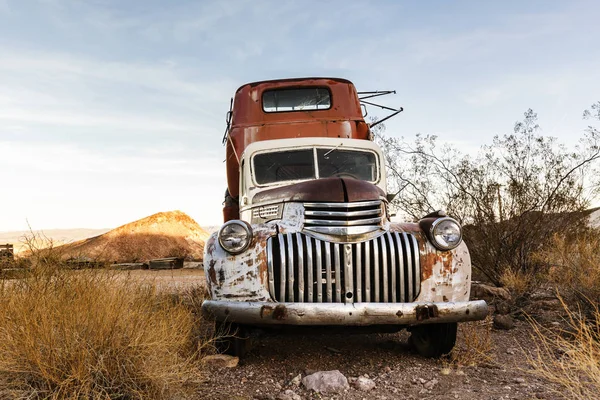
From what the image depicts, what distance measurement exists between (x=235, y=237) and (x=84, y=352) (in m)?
1.38

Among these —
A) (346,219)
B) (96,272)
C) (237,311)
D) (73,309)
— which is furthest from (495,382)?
(96,272)

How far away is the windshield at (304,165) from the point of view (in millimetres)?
5680

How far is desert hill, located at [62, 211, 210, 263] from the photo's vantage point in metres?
19.8

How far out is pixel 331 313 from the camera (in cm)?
390

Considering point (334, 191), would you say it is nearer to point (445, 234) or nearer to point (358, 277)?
point (358, 277)

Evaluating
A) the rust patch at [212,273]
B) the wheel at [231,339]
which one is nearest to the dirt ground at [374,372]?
the wheel at [231,339]

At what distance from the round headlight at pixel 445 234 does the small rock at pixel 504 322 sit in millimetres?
2267

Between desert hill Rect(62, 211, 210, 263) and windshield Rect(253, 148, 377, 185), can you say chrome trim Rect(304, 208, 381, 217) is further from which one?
desert hill Rect(62, 211, 210, 263)

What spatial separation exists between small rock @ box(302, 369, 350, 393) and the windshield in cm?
226

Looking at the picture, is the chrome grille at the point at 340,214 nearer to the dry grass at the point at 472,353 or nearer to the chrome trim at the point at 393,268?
the chrome trim at the point at 393,268

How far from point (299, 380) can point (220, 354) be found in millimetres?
864

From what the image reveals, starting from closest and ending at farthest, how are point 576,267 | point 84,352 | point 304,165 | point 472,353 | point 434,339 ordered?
point 84,352 → point 472,353 → point 434,339 → point 304,165 → point 576,267

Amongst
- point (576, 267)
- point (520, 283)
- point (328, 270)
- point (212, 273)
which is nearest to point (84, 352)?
point (212, 273)

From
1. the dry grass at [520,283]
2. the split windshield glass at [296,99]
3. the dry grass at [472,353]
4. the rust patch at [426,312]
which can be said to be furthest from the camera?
the dry grass at [520,283]
